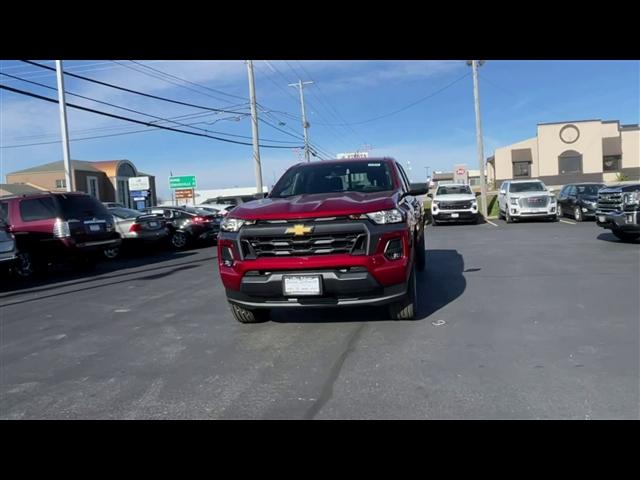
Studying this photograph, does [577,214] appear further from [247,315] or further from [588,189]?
[247,315]

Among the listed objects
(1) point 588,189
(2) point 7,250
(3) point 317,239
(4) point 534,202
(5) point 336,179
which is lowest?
(2) point 7,250

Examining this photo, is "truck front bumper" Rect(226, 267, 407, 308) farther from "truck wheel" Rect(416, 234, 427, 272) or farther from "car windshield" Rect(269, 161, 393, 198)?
"truck wheel" Rect(416, 234, 427, 272)

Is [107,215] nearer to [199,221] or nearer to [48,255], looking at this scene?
[48,255]

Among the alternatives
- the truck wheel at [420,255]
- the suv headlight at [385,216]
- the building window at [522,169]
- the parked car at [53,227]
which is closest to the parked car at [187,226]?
the parked car at [53,227]

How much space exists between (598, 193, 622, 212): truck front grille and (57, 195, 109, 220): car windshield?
11362mm

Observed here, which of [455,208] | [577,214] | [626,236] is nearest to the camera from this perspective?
[626,236]

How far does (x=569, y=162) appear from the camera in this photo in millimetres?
45906

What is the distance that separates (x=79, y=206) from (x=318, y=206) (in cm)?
839

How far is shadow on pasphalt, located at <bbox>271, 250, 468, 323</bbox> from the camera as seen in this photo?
611cm

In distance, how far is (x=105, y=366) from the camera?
191 inches

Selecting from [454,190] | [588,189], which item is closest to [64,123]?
[454,190]

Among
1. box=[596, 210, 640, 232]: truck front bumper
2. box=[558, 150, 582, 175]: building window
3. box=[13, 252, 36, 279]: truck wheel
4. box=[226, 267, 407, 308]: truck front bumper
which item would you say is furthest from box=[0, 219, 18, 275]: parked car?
box=[558, 150, 582, 175]: building window
